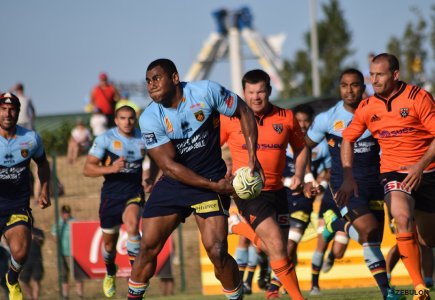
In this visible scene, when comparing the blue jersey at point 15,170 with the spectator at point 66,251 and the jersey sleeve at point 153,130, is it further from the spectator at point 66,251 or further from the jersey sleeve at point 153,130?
the spectator at point 66,251

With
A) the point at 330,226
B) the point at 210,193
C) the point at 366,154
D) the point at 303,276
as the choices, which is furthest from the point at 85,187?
the point at 210,193

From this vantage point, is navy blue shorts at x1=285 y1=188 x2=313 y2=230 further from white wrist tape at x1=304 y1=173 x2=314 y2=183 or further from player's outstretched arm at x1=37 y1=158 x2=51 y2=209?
player's outstretched arm at x1=37 y1=158 x2=51 y2=209

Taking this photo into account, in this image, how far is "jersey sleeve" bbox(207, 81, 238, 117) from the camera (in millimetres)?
9648

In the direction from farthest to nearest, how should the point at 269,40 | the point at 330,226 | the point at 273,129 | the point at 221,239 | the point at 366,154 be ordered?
the point at 269,40 → the point at 330,226 → the point at 366,154 → the point at 273,129 → the point at 221,239

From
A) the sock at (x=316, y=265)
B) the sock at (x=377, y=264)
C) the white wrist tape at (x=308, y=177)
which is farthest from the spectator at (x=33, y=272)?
the sock at (x=377, y=264)

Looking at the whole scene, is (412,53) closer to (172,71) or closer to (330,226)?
(330,226)

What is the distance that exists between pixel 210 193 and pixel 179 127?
27.7 inches

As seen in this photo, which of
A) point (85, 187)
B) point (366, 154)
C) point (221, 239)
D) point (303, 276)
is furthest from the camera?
point (85, 187)

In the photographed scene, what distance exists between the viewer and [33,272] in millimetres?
19312

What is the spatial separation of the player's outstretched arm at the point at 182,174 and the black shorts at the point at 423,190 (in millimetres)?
1951

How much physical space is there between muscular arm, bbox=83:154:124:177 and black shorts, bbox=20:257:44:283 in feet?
16.3

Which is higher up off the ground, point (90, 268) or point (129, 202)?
point (129, 202)

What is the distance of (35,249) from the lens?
19.5 metres

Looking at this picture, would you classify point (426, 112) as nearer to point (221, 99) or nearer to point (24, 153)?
point (221, 99)
